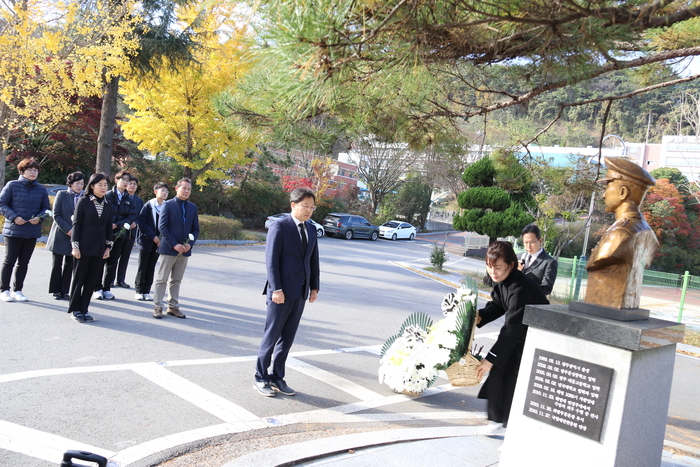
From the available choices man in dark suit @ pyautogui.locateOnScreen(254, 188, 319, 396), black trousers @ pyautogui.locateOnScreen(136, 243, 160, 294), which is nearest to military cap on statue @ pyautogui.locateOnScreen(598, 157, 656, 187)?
man in dark suit @ pyautogui.locateOnScreen(254, 188, 319, 396)

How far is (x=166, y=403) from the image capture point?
4.14 meters

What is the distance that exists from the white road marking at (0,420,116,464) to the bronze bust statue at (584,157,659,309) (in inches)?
137

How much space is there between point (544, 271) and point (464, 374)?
220cm

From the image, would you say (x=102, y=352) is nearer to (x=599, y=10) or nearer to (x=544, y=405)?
(x=544, y=405)

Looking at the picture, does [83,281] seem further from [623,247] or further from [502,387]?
[623,247]

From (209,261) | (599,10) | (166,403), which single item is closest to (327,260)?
(209,261)

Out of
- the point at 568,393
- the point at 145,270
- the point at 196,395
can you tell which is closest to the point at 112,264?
the point at 145,270

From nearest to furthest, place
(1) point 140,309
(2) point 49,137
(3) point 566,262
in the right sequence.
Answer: (1) point 140,309 < (3) point 566,262 < (2) point 49,137

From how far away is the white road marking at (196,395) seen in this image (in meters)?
4.07

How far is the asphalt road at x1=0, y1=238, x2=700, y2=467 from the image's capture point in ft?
11.6

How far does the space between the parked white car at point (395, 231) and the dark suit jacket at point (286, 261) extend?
101 feet

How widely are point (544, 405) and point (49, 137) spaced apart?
2069cm

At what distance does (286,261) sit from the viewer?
14.9ft

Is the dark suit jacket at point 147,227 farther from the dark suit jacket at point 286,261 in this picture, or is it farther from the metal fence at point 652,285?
the metal fence at point 652,285
